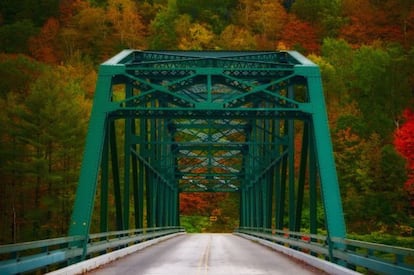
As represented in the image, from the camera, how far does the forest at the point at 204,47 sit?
143 ft

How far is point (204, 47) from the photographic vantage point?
94188 mm

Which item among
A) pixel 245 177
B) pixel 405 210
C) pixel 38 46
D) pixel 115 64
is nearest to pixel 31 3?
pixel 38 46

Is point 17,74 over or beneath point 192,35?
beneath

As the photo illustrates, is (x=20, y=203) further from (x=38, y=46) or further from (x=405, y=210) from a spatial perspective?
(x=38, y=46)

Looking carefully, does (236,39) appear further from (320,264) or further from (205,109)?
(320,264)

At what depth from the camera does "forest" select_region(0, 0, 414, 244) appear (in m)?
43.5

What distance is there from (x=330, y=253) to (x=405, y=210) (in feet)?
115

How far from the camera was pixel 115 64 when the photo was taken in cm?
2217

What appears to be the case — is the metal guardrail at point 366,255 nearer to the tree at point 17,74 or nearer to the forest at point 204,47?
the forest at point 204,47

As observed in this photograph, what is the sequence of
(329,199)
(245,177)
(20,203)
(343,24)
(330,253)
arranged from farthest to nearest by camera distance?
(343,24) < (245,177) < (20,203) < (329,199) < (330,253)

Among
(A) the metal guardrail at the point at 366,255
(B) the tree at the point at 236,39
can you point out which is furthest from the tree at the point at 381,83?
(A) the metal guardrail at the point at 366,255

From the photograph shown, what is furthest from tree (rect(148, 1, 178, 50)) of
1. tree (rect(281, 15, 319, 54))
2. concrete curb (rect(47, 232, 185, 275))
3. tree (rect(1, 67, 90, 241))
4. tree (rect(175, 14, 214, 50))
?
concrete curb (rect(47, 232, 185, 275))

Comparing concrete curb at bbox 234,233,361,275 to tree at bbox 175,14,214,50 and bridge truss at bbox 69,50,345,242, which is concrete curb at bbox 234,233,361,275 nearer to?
bridge truss at bbox 69,50,345,242

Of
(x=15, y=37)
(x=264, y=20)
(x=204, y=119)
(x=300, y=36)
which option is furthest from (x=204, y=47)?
(x=204, y=119)
